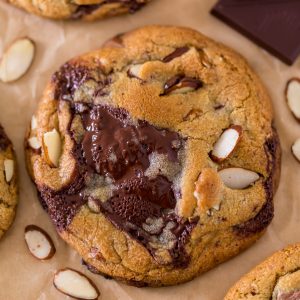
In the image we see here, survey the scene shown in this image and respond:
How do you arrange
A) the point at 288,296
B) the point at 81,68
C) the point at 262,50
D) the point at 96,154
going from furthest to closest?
the point at 262,50, the point at 81,68, the point at 96,154, the point at 288,296

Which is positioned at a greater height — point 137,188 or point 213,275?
point 137,188

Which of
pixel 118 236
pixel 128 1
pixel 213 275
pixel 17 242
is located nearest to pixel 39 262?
pixel 17 242

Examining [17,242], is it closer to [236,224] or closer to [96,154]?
[96,154]

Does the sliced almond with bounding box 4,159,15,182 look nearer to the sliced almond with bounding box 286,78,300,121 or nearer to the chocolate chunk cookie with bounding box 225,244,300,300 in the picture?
the chocolate chunk cookie with bounding box 225,244,300,300

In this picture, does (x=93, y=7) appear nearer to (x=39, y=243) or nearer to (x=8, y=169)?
(x=8, y=169)

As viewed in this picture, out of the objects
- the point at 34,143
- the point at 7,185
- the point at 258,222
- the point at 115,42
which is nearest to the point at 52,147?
the point at 34,143

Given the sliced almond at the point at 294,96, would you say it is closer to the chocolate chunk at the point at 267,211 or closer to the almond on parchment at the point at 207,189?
the chocolate chunk at the point at 267,211
